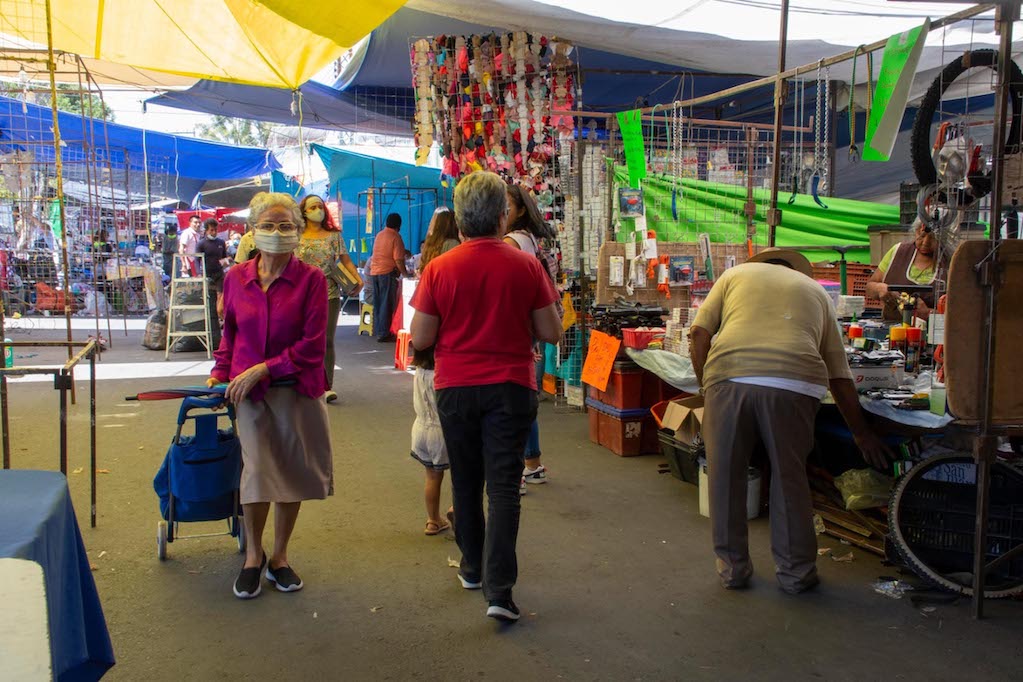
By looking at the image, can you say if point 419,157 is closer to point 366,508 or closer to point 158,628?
point 366,508

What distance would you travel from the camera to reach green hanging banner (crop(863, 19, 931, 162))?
4012 mm

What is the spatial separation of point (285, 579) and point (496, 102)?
5643 millimetres

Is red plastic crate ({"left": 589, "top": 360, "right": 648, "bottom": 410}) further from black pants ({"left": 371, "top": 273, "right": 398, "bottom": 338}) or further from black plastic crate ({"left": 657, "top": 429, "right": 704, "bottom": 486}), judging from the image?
black pants ({"left": 371, "top": 273, "right": 398, "bottom": 338})

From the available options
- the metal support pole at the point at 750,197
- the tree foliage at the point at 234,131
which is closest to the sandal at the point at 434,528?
the metal support pole at the point at 750,197

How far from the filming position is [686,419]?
533cm

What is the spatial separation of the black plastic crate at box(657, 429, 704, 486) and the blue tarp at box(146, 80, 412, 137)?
686cm

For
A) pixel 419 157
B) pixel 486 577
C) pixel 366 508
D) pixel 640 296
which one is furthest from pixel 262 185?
pixel 486 577

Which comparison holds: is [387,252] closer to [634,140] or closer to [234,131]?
[634,140]

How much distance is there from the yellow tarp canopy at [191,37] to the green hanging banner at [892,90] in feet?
13.1

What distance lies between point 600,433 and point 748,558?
2.76 metres

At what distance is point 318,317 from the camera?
376 centimetres

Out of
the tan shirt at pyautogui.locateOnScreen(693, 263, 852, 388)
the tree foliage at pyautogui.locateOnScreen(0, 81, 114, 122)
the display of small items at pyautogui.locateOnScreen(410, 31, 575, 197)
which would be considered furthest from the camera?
the tree foliage at pyautogui.locateOnScreen(0, 81, 114, 122)

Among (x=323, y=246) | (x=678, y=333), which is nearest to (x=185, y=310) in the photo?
(x=323, y=246)

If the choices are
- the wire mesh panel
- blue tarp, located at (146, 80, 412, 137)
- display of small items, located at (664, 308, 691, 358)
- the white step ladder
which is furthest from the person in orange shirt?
display of small items, located at (664, 308, 691, 358)
